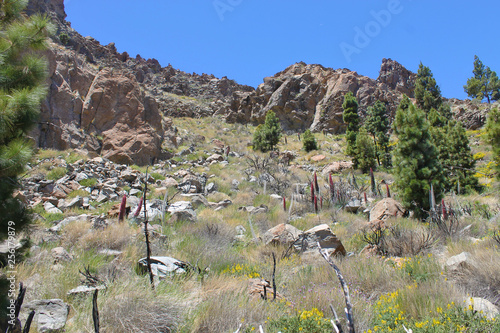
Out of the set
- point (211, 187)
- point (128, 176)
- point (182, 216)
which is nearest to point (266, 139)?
point (211, 187)

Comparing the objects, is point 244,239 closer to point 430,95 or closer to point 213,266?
point 213,266

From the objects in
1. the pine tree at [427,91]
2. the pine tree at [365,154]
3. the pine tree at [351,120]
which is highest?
the pine tree at [427,91]

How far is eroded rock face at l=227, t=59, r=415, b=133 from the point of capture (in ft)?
137

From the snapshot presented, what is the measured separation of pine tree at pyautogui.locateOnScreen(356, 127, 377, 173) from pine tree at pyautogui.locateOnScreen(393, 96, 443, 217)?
11.6 m

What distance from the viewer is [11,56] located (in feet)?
8.80

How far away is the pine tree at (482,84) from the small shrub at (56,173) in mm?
62957

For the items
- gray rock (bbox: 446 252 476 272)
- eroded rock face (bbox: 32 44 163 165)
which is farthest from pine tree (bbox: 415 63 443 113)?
gray rock (bbox: 446 252 476 272)

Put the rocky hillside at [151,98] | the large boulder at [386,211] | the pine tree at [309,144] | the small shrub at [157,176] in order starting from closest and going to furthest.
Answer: the large boulder at [386,211] → the small shrub at [157,176] → the rocky hillside at [151,98] → the pine tree at [309,144]

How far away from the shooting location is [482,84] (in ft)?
174

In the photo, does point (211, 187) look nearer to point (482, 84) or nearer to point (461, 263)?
point (461, 263)

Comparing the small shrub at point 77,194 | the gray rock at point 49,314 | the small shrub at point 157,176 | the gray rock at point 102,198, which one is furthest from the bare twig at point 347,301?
the small shrub at point 157,176

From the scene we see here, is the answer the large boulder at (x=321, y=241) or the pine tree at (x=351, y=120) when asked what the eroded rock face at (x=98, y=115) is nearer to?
the large boulder at (x=321, y=241)

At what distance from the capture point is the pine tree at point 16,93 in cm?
238

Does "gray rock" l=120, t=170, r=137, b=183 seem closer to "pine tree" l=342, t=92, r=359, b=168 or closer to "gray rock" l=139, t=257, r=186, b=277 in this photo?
"gray rock" l=139, t=257, r=186, b=277
